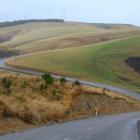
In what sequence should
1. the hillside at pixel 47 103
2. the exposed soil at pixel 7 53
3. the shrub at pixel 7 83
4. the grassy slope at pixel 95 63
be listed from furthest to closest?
the exposed soil at pixel 7 53 → the grassy slope at pixel 95 63 → the shrub at pixel 7 83 → the hillside at pixel 47 103

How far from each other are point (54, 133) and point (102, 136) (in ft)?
7.48

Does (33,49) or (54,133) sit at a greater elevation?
(54,133)

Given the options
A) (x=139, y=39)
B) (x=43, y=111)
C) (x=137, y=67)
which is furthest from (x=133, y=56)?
(x=43, y=111)

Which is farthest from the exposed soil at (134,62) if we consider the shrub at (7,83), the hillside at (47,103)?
the shrub at (7,83)

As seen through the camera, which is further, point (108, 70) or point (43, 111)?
point (108, 70)

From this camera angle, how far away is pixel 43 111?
3688cm

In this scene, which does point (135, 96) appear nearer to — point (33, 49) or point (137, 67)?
point (137, 67)

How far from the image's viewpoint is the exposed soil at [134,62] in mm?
83562

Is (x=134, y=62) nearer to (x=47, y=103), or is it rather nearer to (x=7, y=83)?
(x=7, y=83)

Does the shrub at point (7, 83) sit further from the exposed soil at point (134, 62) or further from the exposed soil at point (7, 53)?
the exposed soil at point (7, 53)

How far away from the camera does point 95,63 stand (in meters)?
86.4

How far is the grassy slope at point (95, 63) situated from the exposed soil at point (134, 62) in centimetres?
98

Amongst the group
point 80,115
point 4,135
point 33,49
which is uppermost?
point 4,135

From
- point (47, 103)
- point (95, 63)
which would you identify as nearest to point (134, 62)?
point (95, 63)
